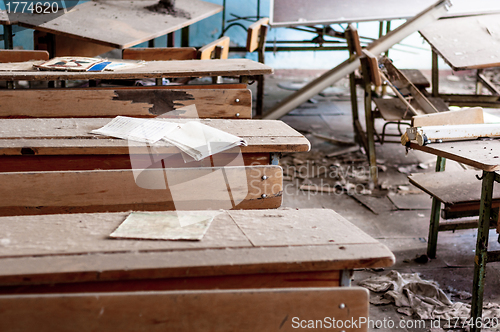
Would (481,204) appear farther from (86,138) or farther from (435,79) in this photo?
(435,79)

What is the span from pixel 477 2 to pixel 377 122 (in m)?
1.64

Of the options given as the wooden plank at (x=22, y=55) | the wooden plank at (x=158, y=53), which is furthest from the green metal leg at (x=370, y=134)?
the wooden plank at (x=22, y=55)

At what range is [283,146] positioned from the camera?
168cm

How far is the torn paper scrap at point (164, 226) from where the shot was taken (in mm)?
1041

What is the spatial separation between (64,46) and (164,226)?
12.0 feet

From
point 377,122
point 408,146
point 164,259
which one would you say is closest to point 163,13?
point 377,122

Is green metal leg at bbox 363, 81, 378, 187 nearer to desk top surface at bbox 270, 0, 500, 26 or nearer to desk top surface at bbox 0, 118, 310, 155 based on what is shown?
desk top surface at bbox 270, 0, 500, 26

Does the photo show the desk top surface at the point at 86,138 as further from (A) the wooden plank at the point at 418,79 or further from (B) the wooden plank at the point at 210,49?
(A) the wooden plank at the point at 418,79

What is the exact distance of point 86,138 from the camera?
1701mm

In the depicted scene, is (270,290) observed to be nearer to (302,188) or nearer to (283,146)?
(283,146)

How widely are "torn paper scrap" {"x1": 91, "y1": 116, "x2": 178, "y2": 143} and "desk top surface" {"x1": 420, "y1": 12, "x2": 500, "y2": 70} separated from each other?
8.32 feet

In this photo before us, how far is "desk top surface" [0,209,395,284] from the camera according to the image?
0.90 meters

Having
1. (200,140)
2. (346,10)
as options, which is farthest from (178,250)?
(346,10)

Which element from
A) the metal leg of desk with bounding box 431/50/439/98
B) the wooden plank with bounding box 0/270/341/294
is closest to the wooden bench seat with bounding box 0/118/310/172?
the wooden plank with bounding box 0/270/341/294
